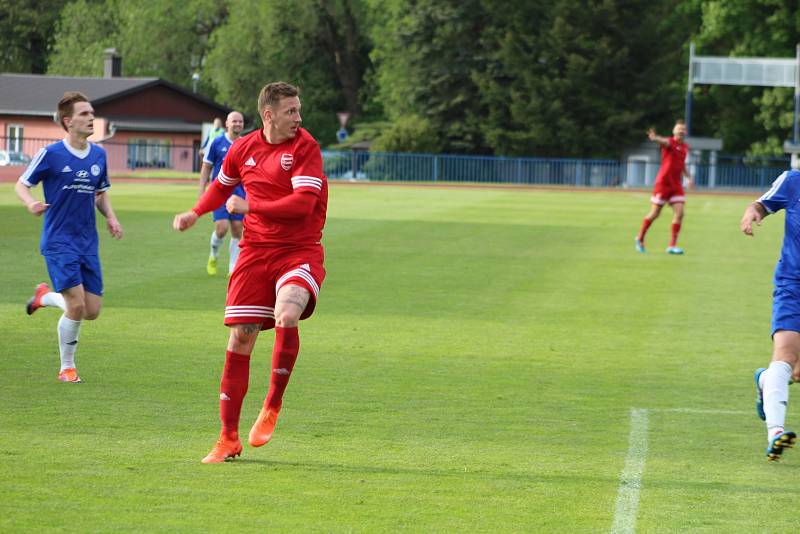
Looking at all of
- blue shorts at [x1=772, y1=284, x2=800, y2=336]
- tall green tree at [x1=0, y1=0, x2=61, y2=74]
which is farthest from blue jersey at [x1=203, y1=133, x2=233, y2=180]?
tall green tree at [x1=0, y1=0, x2=61, y2=74]

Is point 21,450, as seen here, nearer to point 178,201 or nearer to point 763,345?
point 763,345

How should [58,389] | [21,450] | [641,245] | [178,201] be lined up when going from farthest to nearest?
[178,201] < [641,245] < [58,389] < [21,450]

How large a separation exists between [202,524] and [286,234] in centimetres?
194

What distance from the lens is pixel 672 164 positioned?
23.0 m

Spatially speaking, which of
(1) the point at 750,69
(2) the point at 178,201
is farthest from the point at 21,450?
(1) the point at 750,69

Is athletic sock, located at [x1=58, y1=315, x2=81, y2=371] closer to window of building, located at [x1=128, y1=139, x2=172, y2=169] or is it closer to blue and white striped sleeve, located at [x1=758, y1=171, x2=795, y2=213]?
blue and white striped sleeve, located at [x1=758, y1=171, x2=795, y2=213]

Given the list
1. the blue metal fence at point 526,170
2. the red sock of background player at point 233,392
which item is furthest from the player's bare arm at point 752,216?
the blue metal fence at point 526,170

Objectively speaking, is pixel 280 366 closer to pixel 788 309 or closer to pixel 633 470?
pixel 633 470

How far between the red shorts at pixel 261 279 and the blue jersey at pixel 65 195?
8.54 feet

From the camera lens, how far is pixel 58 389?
29.6 feet

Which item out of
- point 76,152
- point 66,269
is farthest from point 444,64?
point 66,269

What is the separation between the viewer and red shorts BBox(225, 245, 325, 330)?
7113 millimetres

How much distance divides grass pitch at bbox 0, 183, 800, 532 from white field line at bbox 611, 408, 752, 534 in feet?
0.07

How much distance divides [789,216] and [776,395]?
1041 mm
